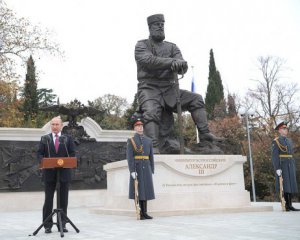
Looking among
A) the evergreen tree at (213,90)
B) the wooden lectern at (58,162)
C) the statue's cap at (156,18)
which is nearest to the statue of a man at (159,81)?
the statue's cap at (156,18)

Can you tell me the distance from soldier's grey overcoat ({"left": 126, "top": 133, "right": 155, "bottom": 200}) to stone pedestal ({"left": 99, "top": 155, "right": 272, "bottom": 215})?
692mm

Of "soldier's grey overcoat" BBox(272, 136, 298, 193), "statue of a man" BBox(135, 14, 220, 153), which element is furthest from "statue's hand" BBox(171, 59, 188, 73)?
"soldier's grey overcoat" BBox(272, 136, 298, 193)

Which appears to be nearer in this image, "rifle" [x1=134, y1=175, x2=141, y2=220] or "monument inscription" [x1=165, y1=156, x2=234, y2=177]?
"rifle" [x1=134, y1=175, x2=141, y2=220]

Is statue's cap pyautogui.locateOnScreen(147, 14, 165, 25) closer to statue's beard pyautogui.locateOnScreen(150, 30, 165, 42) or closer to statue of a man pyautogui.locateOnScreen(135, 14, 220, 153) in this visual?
statue of a man pyautogui.locateOnScreen(135, 14, 220, 153)

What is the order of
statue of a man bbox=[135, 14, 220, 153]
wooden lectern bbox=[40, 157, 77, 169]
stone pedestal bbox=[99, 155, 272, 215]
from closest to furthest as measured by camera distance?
wooden lectern bbox=[40, 157, 77, 169] < stone pedestal bbox=[99, 155, 272, 215] < statue of a man bbox=[135, 14, 220, 153]

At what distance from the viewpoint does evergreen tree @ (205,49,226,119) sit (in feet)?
139

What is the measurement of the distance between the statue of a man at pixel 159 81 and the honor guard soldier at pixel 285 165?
1.46 m

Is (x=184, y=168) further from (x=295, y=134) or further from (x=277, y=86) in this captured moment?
(x=277, y=86)

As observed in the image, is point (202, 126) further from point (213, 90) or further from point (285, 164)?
point (213, 90)

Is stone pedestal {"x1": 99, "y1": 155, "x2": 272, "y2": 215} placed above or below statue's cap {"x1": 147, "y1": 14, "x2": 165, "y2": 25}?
below

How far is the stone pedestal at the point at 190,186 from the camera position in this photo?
30.3 ft

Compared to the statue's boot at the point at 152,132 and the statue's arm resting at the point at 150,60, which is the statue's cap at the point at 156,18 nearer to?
the statue's arm resting at the point at 150,60

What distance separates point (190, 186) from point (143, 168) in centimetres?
167

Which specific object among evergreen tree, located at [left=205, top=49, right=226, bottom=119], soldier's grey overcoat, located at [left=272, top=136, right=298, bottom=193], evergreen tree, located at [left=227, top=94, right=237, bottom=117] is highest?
evergreen tree, located at [left=205, top=49, right=226, bottom=119]
